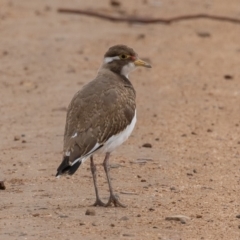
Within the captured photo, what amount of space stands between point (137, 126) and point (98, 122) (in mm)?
3196

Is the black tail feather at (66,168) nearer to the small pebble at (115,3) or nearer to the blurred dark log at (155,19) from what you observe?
the blurred dark log at (155,19)

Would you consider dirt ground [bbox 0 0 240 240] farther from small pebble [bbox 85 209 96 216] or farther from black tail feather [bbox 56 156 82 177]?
black tail feather [bbox 56 156 82 177]

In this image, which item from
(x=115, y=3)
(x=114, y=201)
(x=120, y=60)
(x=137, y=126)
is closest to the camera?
(x=114, y=201)

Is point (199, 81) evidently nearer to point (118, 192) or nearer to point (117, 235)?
point (118, 192)

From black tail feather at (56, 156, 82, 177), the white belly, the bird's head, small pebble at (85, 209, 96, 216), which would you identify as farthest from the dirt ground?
the bird's head

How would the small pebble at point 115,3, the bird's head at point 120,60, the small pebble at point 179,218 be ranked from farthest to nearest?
1. the small pebble at point 115,3
2. the bird's head at point 120,60
3. the small pebble at point 179,218

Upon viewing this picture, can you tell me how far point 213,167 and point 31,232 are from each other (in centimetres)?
310

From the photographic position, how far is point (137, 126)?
1319 centimetres

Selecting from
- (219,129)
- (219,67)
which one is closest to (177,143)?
(219,129)


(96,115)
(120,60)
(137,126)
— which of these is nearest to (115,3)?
(137,126)

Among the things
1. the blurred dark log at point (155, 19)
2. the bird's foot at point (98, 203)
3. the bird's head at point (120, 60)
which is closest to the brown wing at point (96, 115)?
the bird's head at point (120, 60)

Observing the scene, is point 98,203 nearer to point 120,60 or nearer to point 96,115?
point 96,115

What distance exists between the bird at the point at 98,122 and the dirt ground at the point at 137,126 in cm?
43

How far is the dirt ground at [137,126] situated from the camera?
30.7ft
